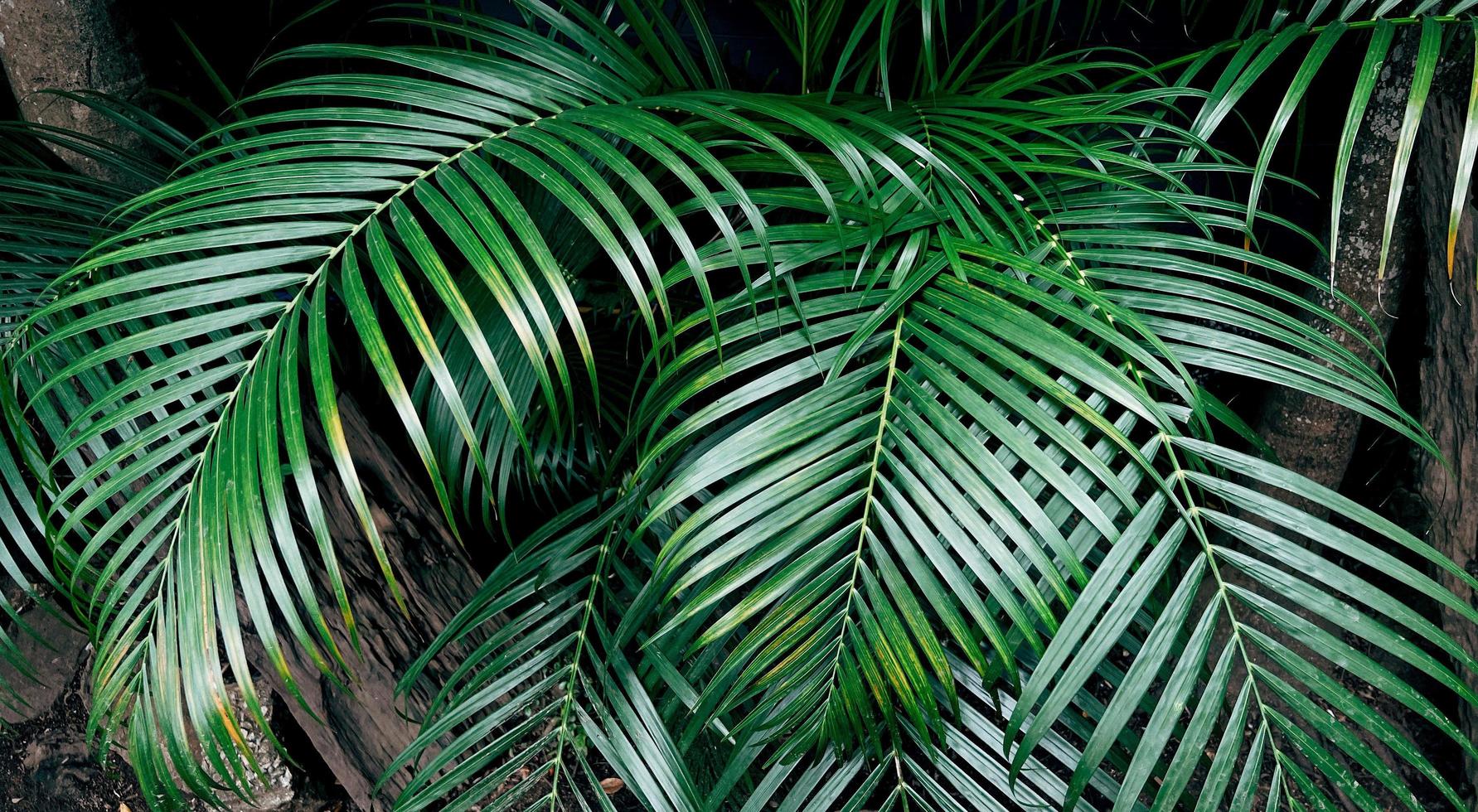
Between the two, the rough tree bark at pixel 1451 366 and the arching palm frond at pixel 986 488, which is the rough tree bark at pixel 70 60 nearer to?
the arching palm frond at pixel 986 488


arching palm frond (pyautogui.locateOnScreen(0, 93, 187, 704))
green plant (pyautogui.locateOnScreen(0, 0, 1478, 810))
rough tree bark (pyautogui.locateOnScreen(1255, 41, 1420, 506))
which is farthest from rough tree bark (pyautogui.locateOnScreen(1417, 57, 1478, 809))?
arching palm frond (pyautogui.locateOnScreen(0, 93, 187, 704))

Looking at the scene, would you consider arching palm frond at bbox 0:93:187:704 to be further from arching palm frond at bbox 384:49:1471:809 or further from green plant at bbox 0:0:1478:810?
arching palm frond at bbox 384:49:1471:809

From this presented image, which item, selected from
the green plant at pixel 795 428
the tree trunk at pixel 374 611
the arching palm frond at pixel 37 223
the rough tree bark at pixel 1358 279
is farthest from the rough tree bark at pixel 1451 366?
the arching palm frond at pixel 37 223

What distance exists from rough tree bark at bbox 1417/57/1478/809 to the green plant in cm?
28

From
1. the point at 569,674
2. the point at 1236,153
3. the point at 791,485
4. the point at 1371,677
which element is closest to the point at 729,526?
the point at 791,485

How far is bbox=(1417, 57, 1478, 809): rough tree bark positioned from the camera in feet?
3.40

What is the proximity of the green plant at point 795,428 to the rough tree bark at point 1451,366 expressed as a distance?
278 millimetres

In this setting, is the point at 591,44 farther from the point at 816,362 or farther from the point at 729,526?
the point at 729,526

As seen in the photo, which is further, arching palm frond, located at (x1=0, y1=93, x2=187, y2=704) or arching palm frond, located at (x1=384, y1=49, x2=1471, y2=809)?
arching palm frond, located at (x1=0, y1=93, x2=187, y2=704)

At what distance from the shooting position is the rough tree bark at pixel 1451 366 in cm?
104

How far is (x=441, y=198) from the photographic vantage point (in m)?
0.74

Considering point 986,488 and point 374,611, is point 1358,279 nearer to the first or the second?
point 986,488

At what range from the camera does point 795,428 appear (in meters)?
0.73

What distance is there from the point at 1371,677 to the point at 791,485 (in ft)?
1.40
